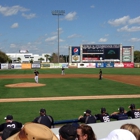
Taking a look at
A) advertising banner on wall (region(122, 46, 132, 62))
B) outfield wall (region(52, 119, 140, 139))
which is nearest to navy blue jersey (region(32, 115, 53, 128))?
outfield wall (region(52, 119, 140, 139))

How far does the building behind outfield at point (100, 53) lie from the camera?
83794 millimetres

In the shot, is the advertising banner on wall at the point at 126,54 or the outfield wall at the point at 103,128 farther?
the advertising banner on wall at the point at 126,54

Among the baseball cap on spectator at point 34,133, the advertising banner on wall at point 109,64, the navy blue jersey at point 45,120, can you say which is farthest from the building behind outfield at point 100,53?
the baseball cap on spectator at point 34,133

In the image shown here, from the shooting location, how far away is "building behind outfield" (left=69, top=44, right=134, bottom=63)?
83794 mm

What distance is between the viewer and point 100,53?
84188 mm

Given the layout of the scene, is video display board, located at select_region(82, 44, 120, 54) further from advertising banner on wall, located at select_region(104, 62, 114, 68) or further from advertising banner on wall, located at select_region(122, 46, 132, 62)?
advertising banner on wall, located at select_region(104, 62, 114, 68)

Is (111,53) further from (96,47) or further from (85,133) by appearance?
(85,133)

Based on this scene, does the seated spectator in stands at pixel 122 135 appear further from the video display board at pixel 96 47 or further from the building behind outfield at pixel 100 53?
the video display board at pixel 96 47

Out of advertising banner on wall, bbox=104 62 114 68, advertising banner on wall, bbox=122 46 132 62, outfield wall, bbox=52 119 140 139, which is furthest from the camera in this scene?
advertising banner on wall, bbox=122 46 132 62

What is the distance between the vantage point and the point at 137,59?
143750 millimetres

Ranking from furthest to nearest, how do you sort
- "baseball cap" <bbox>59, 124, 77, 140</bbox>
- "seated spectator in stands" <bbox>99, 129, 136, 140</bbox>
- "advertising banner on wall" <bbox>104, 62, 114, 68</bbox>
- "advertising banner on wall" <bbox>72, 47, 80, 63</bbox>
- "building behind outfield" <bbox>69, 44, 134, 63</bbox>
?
"advertising banner on wall" <bbox>72, 47, 80, 63</bbox>, "building behind outfield" <bbox>69, 44, 134, 63</bbox>, "advertising banner on wall" <bbox>104, 62, 114, 68</bbox>, "baseball cap" <bbox>59, 124, 77, 140</bbox>, "seated spectator in stands" <bbox>99, 129, 136, 140</bbox>

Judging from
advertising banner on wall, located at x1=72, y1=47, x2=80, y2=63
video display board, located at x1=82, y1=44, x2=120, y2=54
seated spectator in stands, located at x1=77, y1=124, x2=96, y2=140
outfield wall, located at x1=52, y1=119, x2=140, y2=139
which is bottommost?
outfield wall, located at x1=52, y1=119, x2=140, y2=139

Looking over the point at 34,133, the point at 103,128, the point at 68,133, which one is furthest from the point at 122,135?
the point at 103,128

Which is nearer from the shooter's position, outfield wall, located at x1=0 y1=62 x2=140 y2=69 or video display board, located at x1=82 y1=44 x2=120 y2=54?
outfield wall, located at x1=0 y1=62 x2=140 y2=69
